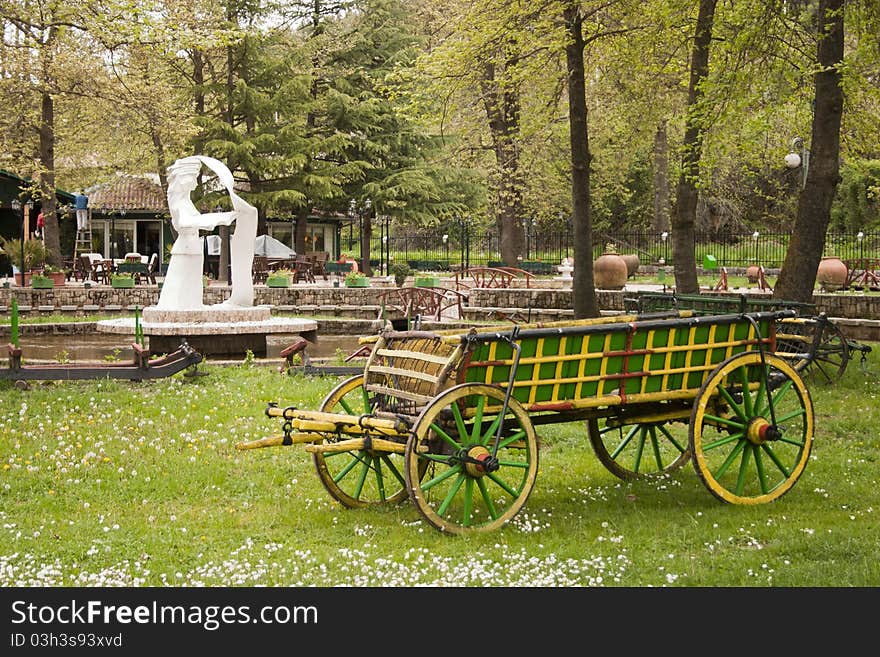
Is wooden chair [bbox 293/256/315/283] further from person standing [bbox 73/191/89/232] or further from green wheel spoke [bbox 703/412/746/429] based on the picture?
green wheel spoke [bbox 703/412/746/429]

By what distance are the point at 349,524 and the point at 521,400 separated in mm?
1348

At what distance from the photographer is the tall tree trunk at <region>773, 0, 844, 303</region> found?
529 inches

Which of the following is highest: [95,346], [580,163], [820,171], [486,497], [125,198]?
[125,198]

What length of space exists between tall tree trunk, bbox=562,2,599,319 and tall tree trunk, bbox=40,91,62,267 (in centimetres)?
1794

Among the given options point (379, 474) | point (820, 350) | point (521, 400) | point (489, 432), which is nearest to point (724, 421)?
point (521, 400)

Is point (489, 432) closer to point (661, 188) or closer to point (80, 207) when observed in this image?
point (80, 207)

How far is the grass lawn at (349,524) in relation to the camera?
5484 mm

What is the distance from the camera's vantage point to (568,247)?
5009 centimetres

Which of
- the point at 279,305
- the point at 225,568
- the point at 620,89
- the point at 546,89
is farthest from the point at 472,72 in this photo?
the point at 225,568

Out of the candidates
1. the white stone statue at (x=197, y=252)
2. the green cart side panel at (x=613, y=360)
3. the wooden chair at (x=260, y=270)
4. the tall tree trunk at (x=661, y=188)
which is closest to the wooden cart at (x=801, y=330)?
the green cart side panel at (x=613, y=360)

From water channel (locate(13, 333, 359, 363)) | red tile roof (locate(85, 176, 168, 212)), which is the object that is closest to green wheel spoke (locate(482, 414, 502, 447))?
water channel (locate(13, 333, 359, 363))

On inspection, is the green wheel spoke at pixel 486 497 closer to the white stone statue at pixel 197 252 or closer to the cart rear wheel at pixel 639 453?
the cart rear wheel at pixel 639 453

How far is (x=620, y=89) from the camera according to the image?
20781 millimetres
